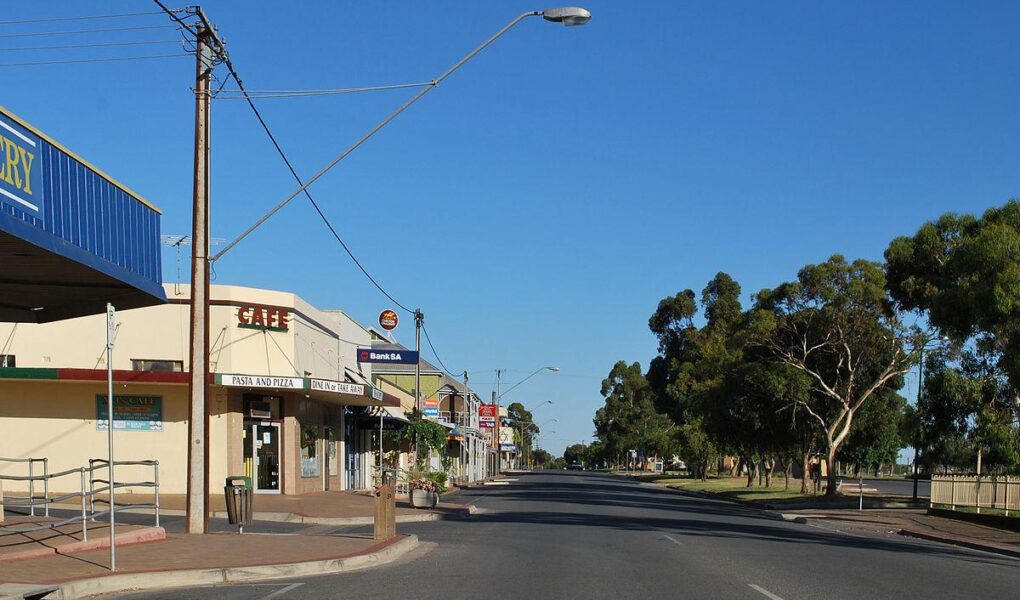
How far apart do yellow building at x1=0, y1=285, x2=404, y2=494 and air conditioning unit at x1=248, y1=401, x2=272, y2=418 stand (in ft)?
0.11

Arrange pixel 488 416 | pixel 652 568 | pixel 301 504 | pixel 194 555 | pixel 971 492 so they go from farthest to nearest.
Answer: pixel 488 416, pixel 971 492, pixel 301 504, pixel 652 568, pixel 194 555

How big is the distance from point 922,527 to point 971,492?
7.68 m

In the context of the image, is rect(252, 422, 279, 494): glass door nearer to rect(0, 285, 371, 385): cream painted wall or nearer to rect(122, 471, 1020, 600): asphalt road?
rect(0, 285, 371, 385): cream painted wall

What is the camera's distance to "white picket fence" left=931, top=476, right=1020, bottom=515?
35125mm

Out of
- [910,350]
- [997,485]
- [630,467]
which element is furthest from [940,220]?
[630,467]

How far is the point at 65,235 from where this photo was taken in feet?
46.0

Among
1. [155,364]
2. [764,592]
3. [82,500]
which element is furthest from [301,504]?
[764,592]

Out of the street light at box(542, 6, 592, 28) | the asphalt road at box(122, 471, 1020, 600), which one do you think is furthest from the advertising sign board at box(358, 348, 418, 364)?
the street light at box(542, 6, 592, 28)

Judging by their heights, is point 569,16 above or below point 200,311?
above

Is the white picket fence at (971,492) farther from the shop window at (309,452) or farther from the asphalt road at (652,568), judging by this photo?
the shop window at (309,452)

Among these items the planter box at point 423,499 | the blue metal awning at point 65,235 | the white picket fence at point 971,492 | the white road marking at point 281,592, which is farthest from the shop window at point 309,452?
the white road marking at point 281,592

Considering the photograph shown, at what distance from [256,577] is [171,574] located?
125 centimetres

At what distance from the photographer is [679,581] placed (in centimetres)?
1414

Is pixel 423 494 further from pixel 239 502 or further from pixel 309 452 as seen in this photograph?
pixel 239 502
